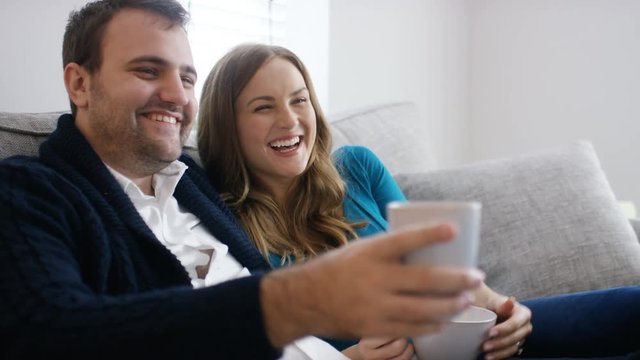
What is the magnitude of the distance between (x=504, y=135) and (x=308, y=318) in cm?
271

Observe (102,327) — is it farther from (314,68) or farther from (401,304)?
(314,68)

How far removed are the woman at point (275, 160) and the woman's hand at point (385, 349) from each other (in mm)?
312

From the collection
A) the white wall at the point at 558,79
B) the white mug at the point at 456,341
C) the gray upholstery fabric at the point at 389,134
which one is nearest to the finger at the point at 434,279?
the white mug at the point at 456,341

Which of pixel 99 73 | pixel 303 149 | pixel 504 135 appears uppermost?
pixel 99 73

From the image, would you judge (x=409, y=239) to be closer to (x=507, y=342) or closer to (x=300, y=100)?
(x=507, y=342)

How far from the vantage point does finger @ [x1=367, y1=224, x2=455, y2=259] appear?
48 cm

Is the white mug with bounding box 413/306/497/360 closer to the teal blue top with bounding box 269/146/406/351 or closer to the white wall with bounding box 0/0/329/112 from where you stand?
the teal blue top with bounding box 269/146/406/351

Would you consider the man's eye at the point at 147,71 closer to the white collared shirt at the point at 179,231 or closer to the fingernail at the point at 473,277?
the white collared shirt at the point at 179,231

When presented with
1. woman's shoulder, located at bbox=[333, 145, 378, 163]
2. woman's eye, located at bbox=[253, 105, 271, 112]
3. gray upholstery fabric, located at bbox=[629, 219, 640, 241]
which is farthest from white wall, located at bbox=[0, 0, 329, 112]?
gray upholstery fabric, located at bbox=[629, 219, 640, 241]

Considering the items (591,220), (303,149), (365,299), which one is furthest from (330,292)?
(591,220)

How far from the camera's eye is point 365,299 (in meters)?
0.52

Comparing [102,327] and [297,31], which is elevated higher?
[297,31]

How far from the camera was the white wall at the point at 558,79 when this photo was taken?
8.64ft

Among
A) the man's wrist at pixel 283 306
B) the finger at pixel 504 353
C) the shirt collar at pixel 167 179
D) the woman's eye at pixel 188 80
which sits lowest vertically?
the finger at pixel 504 353
